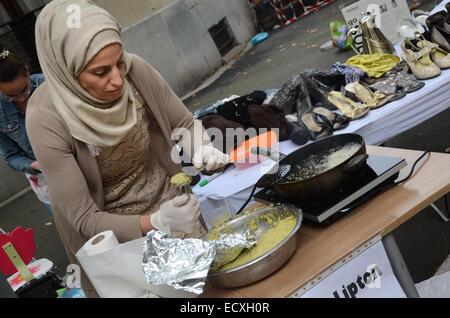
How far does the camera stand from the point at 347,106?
2.87 metres

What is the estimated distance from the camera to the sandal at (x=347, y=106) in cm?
277

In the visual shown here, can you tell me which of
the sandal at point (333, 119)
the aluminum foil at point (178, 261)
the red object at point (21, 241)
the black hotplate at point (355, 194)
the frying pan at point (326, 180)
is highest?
the red object at point (21, 241)

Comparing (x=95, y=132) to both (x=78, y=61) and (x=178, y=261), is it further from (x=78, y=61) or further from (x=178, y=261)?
(x=178, y=261)

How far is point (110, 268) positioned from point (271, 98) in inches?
96.0

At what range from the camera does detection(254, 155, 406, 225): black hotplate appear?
130cm

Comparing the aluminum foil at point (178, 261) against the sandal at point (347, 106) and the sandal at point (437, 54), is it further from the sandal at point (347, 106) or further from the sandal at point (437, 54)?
the sandal at point (437, 54)

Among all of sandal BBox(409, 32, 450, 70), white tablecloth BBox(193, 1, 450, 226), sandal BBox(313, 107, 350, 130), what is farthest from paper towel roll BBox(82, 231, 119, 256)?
sandal BBox(409, 32, 450, 70)

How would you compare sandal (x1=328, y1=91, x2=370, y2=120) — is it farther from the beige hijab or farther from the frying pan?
the beige hijab

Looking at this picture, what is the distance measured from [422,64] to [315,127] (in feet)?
2.91

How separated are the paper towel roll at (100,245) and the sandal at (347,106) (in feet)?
6.88

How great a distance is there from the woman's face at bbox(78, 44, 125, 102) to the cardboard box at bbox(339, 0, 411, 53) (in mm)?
2634

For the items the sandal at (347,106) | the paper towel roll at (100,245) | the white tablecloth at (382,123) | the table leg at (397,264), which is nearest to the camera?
the paper towel roll at (100,245)

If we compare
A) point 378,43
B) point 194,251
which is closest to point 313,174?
point 194,251

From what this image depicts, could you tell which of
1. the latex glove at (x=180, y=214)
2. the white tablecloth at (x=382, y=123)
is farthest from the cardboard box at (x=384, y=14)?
the latex glove at (x=180, y=214)
